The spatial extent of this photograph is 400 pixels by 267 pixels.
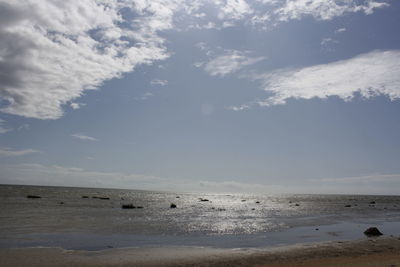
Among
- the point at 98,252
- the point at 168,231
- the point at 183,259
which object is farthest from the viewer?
the point at 168,231

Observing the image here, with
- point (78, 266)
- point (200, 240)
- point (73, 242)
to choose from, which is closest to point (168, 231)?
point (200, 240)

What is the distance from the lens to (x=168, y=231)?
3234 cm

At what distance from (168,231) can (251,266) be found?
15862 millimetres

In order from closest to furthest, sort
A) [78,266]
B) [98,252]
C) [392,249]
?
[78,266] → [98,252] → [392,249]

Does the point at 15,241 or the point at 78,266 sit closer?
the point at 78,266

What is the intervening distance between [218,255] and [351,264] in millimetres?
7660

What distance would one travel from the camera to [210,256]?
20281 mm

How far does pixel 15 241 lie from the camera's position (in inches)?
941

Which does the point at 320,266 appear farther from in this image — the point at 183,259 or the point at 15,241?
the point at 15,241

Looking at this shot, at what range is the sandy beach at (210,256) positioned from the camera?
18.2 m

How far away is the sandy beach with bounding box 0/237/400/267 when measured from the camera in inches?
719

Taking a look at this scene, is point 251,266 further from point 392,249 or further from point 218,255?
point 392,249

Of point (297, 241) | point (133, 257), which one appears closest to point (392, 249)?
point (297, 241)

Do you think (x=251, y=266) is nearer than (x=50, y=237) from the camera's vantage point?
Yes
